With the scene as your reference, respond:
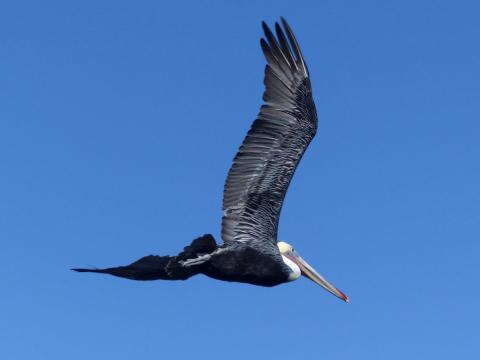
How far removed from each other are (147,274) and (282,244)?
503cm

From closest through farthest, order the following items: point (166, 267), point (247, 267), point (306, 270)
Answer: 1. point (166, 267)
2. point (247, 267)
3. point (306, 270)

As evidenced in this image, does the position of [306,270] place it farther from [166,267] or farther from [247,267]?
[166,267]

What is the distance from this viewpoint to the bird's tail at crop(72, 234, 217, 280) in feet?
54.4

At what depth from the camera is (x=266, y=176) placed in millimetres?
17766

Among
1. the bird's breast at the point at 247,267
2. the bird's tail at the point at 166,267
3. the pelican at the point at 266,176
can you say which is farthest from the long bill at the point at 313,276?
the bird's tail at the point at 166,267

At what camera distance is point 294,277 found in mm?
18609

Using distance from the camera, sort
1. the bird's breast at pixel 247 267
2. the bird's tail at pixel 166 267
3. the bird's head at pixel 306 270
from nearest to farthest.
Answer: the bird's tail at pixel 166 267 → the bird's breast at pixel 247 267 → the bird's head at pixel 306 270

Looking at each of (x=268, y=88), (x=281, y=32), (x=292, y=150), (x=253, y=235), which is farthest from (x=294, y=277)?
(x=281, y=32)

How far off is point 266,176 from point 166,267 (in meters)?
2.93

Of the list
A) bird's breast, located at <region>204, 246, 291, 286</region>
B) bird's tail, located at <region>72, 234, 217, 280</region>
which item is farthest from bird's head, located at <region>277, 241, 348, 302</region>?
bird's tail, located at <region>72, 234, 217, 280</region>

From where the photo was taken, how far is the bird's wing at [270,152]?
17.6 meters

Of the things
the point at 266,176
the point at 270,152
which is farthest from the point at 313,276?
the point at 270,152

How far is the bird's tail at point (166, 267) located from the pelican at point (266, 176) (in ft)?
0.15

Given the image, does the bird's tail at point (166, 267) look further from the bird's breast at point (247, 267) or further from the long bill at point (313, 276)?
the long bill at point (313, 276)
